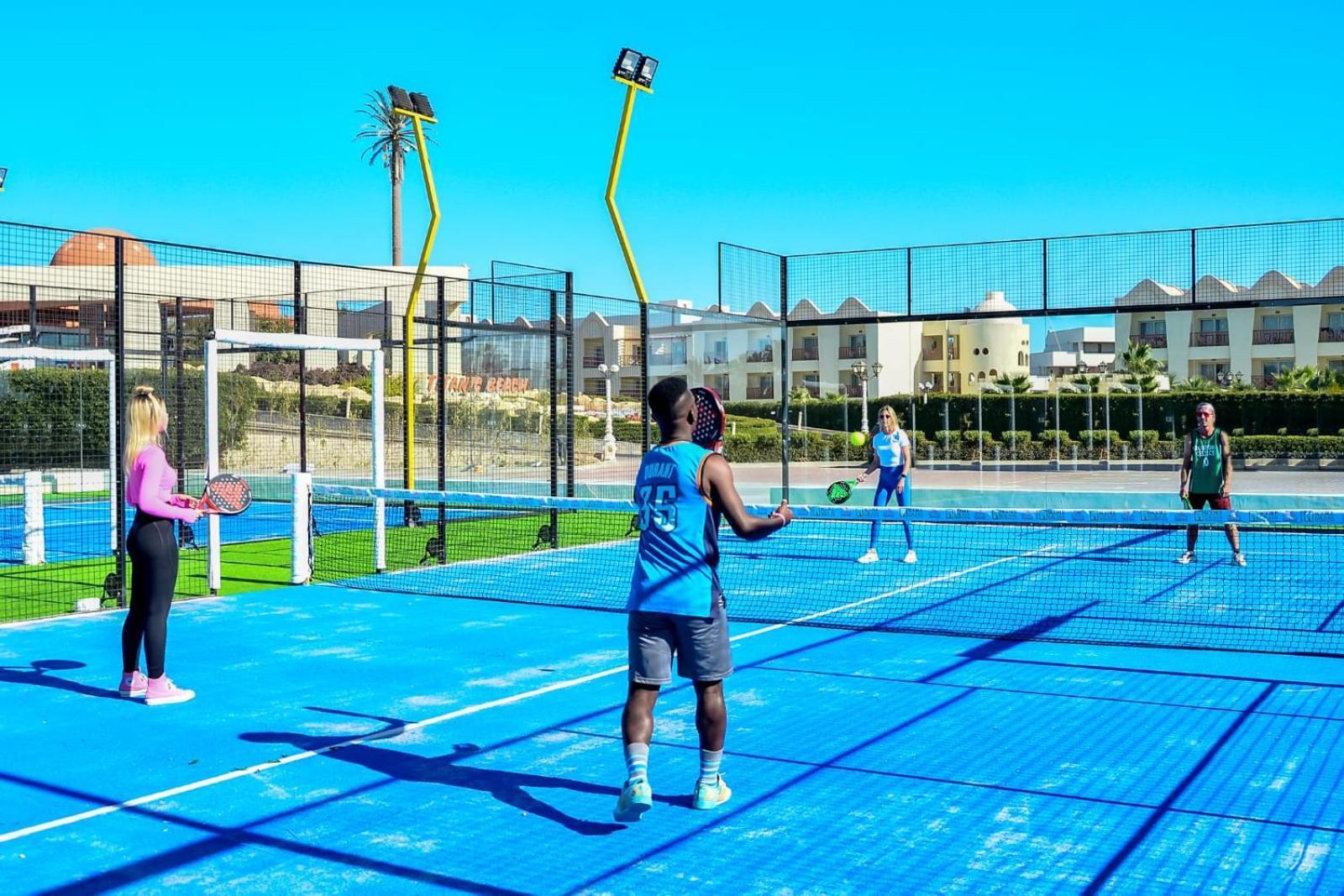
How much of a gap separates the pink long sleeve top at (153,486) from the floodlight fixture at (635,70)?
9.56 metres

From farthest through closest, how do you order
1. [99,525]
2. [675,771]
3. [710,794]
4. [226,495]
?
[99,525] < [226,495] < [675,771] < [710,794]

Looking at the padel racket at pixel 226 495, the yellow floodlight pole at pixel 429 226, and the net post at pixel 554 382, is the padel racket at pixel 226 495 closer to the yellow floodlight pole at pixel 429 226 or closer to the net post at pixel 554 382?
the yellow floodlight pole at pixel 429 226

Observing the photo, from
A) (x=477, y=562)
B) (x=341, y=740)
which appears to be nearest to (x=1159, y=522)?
(x=341, y=740)

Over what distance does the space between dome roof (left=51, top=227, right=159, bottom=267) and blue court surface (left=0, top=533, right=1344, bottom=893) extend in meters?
4.74

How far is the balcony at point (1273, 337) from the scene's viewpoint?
109ft

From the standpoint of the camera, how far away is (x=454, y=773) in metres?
6.46

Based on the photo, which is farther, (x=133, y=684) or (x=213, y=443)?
(x=213, y=443)

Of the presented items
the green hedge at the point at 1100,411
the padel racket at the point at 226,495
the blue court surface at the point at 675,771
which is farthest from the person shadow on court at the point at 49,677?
the green hedge at the point at 1100,411

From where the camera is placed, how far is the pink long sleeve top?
25.5 ft

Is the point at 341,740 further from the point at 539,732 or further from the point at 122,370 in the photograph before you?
the point at 122,370

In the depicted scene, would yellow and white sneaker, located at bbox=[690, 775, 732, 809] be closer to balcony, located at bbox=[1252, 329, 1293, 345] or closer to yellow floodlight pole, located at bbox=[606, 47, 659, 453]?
yellow floodlight pole, located at bbox=[606, 47, 659, 453]

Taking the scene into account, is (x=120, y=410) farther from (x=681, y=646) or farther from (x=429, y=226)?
(x=681, y=646)

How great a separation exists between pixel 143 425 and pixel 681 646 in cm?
425

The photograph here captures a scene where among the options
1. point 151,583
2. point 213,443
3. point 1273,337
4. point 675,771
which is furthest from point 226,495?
point 1273,337
